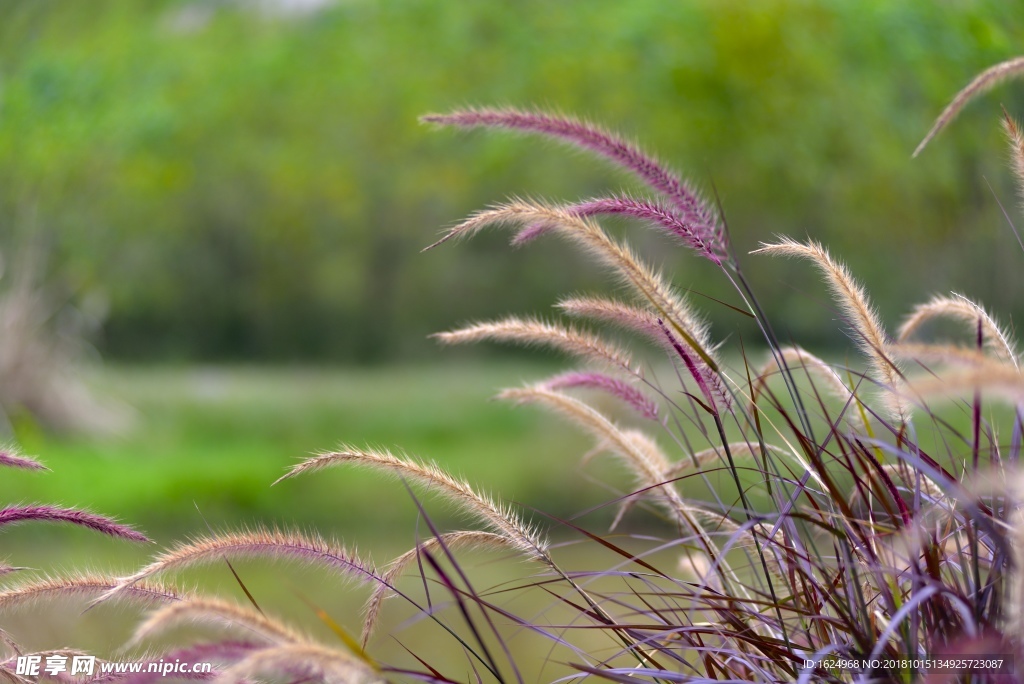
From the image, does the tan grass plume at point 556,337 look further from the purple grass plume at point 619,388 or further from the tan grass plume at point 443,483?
the tan grass plume at point 443,483

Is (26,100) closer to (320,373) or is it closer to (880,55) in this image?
(320,373)

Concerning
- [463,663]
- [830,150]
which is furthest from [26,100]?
[830,150]

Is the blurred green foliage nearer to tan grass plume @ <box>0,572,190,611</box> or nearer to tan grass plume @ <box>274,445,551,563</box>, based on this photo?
tan grass plume @ <box>274,445,551,563</box>

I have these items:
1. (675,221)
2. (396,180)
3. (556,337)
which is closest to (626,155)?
(675,221)

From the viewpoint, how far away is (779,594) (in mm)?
1008

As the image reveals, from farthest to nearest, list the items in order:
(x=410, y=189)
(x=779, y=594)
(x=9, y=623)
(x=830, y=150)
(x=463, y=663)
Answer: (x=410, y=189)
(x=830, y=150)
(x=9, y=623)
(x=463, y=663)
(x=779, y=594)

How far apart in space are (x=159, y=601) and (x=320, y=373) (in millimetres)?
4825

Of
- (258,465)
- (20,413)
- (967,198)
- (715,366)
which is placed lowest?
(258,465)

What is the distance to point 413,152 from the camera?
5.57 metres

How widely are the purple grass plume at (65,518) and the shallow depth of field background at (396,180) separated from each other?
351cm

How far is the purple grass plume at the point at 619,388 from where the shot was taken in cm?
98

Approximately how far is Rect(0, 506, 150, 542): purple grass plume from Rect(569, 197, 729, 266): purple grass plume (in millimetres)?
509

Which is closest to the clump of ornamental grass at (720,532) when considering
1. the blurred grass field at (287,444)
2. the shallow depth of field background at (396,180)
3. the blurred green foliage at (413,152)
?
the blurred grass field at (287,444)

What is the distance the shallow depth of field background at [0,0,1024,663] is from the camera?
4.80 meters
